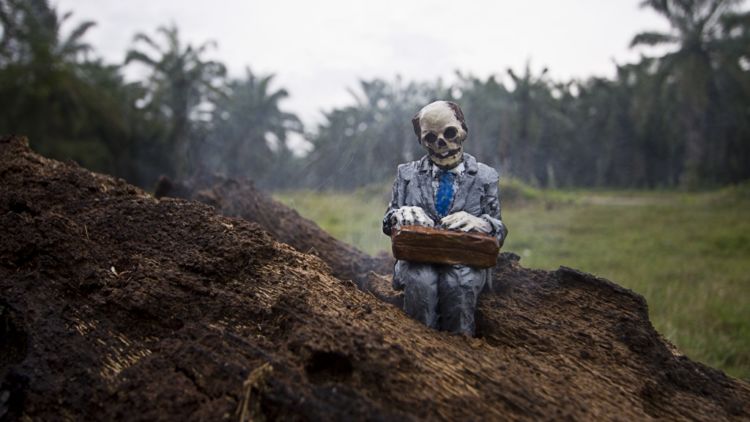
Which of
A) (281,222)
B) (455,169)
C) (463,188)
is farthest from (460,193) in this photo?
(281,222)

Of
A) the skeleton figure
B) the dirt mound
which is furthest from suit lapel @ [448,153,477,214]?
the dirt mound

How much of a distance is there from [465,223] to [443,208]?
25 cm

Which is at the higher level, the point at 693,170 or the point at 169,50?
the point at 169,50

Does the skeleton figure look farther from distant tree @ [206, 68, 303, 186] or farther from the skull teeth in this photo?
distant tree @ [206, 68, 303, 186]

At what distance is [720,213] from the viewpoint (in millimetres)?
13062

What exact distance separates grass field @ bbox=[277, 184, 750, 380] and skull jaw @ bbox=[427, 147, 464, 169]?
3.10 m

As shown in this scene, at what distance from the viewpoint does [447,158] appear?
116 inches

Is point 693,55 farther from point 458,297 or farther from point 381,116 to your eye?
point 458,297

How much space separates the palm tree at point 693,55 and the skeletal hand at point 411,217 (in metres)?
26.2

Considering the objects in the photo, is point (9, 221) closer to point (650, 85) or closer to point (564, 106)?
point (564, 106)

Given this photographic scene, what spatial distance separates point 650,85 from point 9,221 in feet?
95.3

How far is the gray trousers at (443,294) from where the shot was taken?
2670 mm

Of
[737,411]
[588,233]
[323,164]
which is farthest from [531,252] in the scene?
[737,411]

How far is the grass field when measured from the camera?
5180mm
